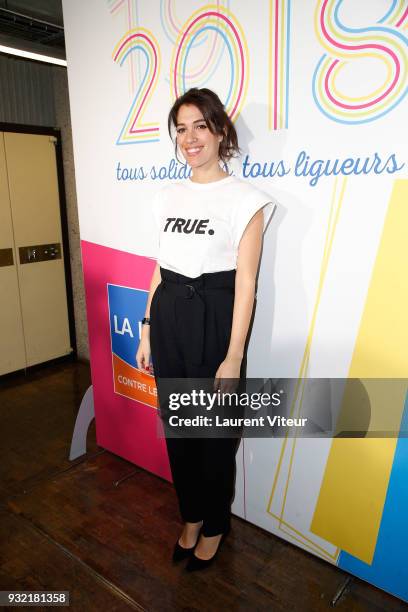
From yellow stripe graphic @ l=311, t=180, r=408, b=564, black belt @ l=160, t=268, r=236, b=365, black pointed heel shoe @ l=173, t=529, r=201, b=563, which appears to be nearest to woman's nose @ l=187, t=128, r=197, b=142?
black belt @ l=160, t=268, r=236, b=365

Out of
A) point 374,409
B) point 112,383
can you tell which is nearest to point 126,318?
point 112,383

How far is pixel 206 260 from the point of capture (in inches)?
61.6

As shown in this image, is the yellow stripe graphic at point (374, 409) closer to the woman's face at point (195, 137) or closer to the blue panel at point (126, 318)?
the woman's face at point (195, 137)

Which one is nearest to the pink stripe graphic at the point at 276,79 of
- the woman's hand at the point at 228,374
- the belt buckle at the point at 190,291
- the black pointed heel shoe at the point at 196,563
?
the belt buckle at the point at 190,291

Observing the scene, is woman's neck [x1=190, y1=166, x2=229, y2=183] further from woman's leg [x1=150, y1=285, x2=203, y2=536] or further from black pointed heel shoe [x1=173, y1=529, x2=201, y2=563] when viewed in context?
black pointed heel shoe [x1=173, y1=529, x2=201, y2=563]

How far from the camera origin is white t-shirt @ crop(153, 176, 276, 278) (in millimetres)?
1544

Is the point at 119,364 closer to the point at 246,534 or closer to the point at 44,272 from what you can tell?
the point at 246,534

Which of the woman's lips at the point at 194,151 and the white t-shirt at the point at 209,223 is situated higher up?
the woman's lips at the point at 194,151

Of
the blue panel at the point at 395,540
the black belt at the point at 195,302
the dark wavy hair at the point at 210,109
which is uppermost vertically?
the dark wavy hair at the point at 210,109

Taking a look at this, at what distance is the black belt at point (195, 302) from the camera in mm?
1592

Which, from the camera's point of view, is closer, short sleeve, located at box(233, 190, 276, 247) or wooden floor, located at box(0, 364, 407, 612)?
short sleeve, located at box(233, 190, 276, 247)

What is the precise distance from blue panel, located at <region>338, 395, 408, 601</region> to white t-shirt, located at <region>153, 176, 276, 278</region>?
0.81 m

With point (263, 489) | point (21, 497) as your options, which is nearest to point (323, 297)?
point (263, 489)

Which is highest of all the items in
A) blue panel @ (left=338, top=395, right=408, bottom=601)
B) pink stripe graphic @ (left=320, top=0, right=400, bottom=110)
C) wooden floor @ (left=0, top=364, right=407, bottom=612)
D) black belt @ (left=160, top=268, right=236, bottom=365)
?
pink stripe graphic @ (left=320, top=0, right=400, bottom=110)
